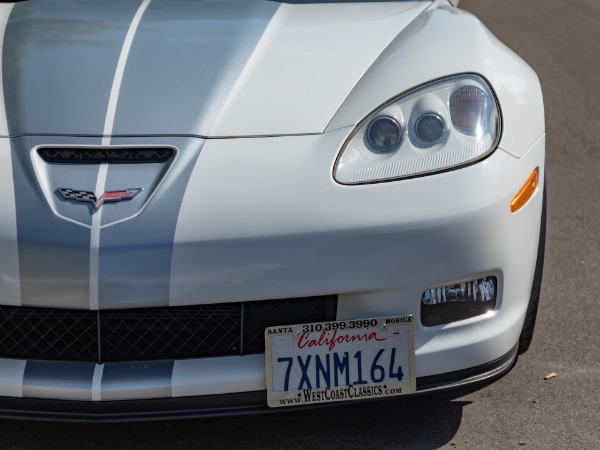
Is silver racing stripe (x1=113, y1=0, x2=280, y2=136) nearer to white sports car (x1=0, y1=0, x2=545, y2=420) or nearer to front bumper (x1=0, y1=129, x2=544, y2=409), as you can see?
white sports car (x1=0, y1=0, x2=545, y2=420)

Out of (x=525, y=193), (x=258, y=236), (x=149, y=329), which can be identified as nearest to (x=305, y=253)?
(x=258, y=236)

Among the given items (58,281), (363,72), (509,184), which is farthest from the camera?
(363,72)

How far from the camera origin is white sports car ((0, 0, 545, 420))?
8.59 feet

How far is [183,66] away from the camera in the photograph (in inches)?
123

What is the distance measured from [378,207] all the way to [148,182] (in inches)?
22.1

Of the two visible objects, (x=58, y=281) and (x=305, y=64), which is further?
(x=305, y=64)

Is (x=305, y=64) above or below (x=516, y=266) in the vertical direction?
above

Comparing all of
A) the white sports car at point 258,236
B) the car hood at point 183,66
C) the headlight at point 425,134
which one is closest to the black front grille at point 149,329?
the white sports car at point 258,236

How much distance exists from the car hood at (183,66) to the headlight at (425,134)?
0.13m

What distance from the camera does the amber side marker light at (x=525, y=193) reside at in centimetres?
283

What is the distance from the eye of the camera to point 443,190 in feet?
9.00

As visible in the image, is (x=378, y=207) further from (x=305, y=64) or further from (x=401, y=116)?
(x=305, y=64)

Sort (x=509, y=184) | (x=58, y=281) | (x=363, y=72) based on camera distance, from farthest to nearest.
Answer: (x=363, y=72)
(x=509, y=184)
(x=58, y=281)

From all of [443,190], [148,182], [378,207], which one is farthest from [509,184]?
[148,182]
